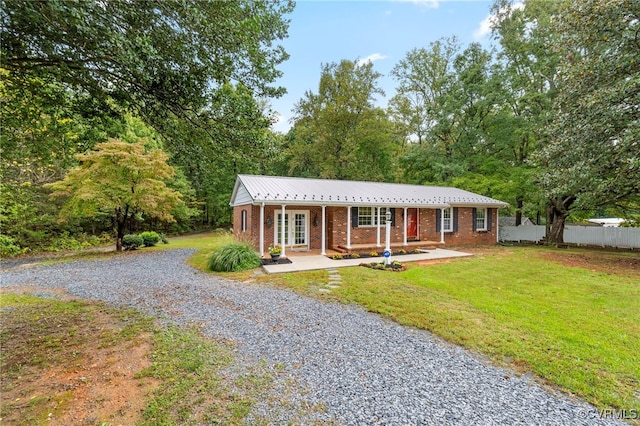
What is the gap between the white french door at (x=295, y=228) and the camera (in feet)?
41.3

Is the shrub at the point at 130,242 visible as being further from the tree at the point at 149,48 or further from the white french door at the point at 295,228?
the tree at the point at 149,48

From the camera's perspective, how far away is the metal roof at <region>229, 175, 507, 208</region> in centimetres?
1143

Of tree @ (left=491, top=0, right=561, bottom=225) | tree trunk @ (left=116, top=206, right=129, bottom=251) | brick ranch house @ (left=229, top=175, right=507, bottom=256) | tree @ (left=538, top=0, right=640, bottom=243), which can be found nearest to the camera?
tree @ (left=538, top=0, right=640, bottom=243)

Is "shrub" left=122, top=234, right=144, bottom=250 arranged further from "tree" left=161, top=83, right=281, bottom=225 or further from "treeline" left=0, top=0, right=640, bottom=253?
"tree" left=161, top=83, right=281, bottom=225

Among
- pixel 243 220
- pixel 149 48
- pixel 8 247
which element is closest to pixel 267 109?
pixel 149 48

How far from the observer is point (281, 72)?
5.15 m

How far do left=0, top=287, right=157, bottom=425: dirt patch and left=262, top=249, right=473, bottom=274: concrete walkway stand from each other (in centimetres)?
488

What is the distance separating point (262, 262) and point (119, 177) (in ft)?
27.0

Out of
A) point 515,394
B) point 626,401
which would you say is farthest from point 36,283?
point 626,401

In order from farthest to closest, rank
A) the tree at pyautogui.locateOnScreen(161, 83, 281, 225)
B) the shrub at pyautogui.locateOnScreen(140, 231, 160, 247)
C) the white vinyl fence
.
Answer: the shrub at pyautogui.locateOnScreen(140, 231, 160, 247)
the white vinyl fence
the tree at pyautogui.locateOnScreen(161, 83, 281, 225)

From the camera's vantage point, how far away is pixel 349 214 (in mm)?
12461

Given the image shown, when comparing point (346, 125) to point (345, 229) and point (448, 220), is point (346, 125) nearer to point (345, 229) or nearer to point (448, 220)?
point (448, 220)

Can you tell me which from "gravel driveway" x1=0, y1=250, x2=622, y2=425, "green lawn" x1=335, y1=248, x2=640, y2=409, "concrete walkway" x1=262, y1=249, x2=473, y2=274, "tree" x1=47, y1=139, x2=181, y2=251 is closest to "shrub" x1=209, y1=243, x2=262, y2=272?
"concrete walkway" x1=262, y1=249, x2=473, y2=274

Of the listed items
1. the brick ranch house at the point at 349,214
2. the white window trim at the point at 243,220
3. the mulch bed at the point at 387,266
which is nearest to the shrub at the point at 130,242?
the brick ranch house at the point at 349,214
